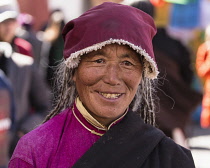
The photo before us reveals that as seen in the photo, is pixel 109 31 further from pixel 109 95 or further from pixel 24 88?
pixel 24 88

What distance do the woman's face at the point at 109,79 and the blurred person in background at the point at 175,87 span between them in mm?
3339

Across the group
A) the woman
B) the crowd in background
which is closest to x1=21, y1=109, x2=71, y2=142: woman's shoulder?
the woman

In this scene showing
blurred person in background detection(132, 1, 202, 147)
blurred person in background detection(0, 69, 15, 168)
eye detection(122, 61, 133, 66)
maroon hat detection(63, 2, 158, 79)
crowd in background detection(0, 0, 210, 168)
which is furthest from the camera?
blurred person in background detection(132, 1, 202, 147)

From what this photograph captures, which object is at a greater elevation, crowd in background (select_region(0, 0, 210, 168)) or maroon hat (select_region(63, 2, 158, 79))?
maroon hat (select_region(63, 2, 158, 79))

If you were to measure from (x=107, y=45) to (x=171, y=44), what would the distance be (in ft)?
13.2

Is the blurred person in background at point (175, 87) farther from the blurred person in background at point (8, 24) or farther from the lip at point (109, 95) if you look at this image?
the lip at point (109, 95)

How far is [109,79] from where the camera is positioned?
123 inches

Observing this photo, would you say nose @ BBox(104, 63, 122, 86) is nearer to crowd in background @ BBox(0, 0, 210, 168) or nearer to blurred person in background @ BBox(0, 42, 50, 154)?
crowd in background @ BBox(0, 0, 210, 168)

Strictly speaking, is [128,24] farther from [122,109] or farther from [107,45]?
[122,109]

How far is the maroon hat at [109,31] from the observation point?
308 cm

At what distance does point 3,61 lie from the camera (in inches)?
231

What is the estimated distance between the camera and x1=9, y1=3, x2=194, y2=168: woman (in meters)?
3.10

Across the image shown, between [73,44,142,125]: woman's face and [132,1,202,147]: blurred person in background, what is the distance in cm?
334

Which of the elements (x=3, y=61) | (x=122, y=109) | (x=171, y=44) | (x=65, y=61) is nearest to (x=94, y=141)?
(x=122, y=109)
